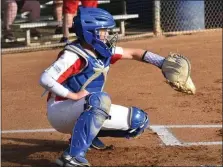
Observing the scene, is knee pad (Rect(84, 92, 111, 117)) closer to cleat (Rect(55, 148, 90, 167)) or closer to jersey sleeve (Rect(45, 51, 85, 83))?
jersey sleeve (Rect(45, 51, 85, 83))

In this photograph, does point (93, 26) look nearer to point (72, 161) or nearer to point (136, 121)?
point (136, 121)

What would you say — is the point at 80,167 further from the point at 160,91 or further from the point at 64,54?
the point at 160,91

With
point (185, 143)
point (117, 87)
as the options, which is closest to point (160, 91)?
point (117, 87)

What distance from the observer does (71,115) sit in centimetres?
479

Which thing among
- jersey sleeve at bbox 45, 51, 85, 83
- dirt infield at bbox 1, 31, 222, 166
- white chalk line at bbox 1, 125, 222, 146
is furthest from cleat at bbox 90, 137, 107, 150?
jersey sleeve at bbox 45, 51, 85, 83

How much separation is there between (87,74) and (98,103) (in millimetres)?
307

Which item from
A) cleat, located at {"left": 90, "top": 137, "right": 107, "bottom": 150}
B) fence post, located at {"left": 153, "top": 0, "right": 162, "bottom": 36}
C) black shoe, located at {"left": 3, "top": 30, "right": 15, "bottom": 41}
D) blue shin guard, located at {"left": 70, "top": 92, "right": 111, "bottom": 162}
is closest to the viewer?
blue shin guard, located at {"left": 70, "top": 92, "right": 111, "bottom": 162}

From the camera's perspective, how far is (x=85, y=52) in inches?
188

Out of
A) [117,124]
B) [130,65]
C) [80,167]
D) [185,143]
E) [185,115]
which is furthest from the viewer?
[130,65]

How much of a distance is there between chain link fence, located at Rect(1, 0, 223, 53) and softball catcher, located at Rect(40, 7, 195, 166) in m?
6.60

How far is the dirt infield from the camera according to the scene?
5195 millimetres

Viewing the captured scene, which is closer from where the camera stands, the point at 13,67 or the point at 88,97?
the point at 88,97

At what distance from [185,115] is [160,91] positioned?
1.22 metres

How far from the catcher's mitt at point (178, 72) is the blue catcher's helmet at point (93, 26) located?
54 cm
